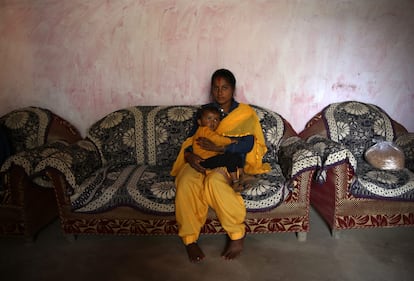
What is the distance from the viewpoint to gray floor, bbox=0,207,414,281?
1992 mm

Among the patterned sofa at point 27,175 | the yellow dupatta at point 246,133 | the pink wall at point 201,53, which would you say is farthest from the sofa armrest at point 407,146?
the patterned sofa at point 27,175

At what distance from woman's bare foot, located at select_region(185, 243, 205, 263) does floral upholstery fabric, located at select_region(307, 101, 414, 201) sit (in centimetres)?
88

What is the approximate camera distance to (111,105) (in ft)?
9.91

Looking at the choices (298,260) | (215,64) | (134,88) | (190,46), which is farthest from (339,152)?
(134,88)

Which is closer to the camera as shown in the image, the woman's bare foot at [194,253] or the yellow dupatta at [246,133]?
the woman's bare foot at [194,253]

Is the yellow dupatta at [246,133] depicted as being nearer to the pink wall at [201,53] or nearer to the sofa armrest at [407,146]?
the pink wall at [201,53]

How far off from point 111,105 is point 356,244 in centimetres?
216

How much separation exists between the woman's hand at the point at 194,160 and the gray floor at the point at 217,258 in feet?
1.61

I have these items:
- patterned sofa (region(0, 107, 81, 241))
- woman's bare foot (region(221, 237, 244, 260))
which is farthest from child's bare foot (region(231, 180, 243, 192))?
patterned sofa (region(0, 107, 81, 241))

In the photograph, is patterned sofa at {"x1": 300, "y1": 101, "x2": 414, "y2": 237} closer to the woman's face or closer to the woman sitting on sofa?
the woman sitting on sofa

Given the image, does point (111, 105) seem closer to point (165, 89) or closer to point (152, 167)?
point (165, 89)

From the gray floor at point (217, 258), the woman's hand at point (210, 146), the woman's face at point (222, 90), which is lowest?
the gray floor at point (217, 258)

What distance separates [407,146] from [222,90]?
1.40 m

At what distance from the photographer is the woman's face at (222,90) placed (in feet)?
7.81
